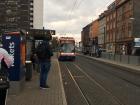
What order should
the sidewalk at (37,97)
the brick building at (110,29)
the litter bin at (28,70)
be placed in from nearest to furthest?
the sidewalk at (37,97) → the litter bin at (28,70) → the brick building at (110,29)

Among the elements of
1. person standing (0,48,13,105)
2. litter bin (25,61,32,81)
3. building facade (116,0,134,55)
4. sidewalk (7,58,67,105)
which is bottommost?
sidewalk (7,58,67,105)

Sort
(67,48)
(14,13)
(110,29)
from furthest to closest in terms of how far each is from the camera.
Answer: (110,29) → (14,13) → (67,48)

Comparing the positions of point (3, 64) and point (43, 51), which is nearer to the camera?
point (3, 64)

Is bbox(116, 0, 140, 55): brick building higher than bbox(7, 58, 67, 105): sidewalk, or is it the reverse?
bbox(116, 0, 140, 55): brick building

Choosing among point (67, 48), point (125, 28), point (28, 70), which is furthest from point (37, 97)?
point (125, 28)

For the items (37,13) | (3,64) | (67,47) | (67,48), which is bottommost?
(67,48)

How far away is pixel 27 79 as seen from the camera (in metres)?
22.2

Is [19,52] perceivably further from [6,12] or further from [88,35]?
[88,35]

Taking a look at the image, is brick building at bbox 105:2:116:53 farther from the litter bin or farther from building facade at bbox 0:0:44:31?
the litter bin

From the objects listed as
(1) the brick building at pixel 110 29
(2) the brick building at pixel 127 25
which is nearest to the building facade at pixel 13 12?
(2) the brick building at pixel 127 25

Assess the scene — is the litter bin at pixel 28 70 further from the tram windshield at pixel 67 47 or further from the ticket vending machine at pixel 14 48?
the tram windshield at pixel 67 47

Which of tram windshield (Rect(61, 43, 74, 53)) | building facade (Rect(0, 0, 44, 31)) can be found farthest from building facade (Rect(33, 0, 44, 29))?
tram windshield (Rect(61, 43, 74, 53))

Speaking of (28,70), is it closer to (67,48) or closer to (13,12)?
(67,48)

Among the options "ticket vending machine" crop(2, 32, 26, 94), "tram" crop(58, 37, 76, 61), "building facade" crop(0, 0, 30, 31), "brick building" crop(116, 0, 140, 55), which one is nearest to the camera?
"ticket vending machine" crop(2, 32, 26, 94)
